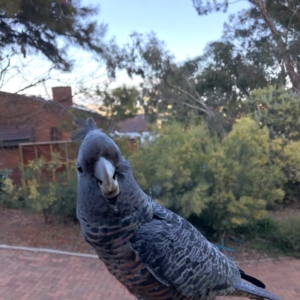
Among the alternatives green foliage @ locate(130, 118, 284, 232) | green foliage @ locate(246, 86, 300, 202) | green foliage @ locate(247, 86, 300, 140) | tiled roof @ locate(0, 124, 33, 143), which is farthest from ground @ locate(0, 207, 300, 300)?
green foliage @ locate(247, 86, 300, 140)

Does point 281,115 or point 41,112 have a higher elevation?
point 41,112

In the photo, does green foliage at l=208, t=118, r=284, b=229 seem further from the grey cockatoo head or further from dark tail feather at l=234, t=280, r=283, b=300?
the grey cockatoo head

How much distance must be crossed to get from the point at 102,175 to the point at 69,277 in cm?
391

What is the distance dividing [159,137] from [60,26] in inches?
156

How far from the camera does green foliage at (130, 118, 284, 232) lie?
5.34 meters

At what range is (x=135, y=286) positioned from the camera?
5.95 feet

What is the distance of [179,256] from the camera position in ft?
6.06

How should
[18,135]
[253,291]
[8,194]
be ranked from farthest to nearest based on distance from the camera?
[18,135]
[8,194]
[253,291]

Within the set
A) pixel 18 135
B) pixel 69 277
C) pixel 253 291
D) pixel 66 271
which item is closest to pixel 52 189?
pixel 66 271

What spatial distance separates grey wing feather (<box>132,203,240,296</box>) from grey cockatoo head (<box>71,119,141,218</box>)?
28cm

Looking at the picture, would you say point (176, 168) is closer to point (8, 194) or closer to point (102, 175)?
point (102, 175)

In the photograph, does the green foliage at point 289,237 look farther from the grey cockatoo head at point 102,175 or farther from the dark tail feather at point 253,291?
the grey cockatoo head at point 102,175

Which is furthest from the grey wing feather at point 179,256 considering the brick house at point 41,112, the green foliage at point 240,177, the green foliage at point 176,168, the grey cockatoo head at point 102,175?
the brick house at point 41,112

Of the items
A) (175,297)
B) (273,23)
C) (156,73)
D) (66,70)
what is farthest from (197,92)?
(175,297)
